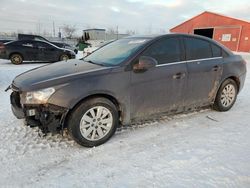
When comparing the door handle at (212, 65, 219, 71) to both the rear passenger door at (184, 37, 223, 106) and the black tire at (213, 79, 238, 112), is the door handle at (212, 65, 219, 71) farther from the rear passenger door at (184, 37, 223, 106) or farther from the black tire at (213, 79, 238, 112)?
the black tire at (213, 79, 238, 112)

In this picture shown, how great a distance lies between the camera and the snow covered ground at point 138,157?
234cm

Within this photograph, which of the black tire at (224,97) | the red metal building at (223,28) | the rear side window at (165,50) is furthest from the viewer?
the red metal building at (223,28)

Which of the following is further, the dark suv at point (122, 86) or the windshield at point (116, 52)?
the windshield at point (116, 52)

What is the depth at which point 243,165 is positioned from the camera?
103 inches

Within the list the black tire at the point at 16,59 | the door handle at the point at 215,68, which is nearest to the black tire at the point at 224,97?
the door handle at the point at 215,68

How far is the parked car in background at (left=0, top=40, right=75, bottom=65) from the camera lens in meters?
11.3

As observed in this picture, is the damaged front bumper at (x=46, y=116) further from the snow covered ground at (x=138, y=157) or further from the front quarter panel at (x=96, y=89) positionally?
the snow covered ground at (x=138, y=157)

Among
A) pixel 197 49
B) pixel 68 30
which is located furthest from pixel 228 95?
pixel 68 30

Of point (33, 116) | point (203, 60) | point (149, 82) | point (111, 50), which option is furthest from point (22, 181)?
point (203, 60)

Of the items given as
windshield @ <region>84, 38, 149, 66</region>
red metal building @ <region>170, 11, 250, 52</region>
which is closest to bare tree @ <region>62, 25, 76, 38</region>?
red metal building @ <region>170, 11, 250, 52</region>

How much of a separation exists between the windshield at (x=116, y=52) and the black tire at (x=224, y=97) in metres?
1.93

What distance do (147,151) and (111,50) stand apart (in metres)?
1.90

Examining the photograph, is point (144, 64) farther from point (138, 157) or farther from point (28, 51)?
point (28, 51)

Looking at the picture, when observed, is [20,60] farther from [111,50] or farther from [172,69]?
[172,69]
